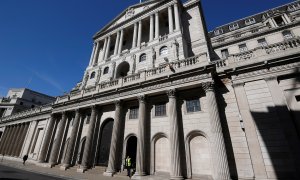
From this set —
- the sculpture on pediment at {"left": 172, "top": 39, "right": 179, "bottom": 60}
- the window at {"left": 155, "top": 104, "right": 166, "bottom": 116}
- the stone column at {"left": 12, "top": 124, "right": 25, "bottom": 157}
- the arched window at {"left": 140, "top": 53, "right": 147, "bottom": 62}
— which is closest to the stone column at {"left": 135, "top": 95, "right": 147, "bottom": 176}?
the window at {"left": 155, "top": 104, "right": 166, "bottom": 116}

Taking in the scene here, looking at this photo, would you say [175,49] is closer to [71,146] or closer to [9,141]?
[71,146]

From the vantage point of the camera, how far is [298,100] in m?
10.8

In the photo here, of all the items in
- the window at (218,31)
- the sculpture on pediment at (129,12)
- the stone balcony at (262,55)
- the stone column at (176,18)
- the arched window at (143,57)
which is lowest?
the stone balcony at (262,55)

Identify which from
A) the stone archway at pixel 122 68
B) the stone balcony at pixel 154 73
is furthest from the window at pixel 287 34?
the stone archway at pixel 122 68

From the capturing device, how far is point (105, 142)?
17.8 metres

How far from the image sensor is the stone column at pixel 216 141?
10077mm

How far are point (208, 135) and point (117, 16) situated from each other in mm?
32670

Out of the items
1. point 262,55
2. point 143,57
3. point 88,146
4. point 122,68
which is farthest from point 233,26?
point 88,146

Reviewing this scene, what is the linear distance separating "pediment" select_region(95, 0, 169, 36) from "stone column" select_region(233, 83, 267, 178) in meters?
23.8

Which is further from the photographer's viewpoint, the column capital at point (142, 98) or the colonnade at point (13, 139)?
the colonnade at point (13, 139)

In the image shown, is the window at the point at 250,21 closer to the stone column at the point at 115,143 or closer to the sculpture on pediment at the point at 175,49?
the sculpture on pediment at the point at 175,49

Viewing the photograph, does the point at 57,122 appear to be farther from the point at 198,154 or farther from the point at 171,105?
the point at 198,154

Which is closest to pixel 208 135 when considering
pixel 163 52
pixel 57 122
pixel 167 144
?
pixel 167 144

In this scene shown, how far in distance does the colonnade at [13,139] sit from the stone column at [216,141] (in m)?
38.2
